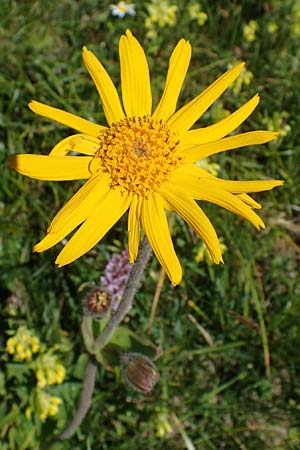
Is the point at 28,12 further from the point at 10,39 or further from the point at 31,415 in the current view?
the point at 31,415

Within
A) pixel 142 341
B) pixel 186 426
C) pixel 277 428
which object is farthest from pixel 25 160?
pixel 277 428

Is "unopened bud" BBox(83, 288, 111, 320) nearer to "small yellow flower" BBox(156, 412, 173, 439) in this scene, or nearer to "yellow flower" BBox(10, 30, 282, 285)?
"yellow flower" BBox(10, 30, 282, 285)

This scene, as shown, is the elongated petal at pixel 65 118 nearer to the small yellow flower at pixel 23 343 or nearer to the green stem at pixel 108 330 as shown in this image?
the green stem at pixel 108 330

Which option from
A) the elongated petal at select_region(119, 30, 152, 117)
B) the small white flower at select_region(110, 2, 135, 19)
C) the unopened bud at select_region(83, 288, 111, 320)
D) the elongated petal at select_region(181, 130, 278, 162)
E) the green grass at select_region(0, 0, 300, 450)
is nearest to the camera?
the elongated petal at select_region(181, 130, 278, 162)

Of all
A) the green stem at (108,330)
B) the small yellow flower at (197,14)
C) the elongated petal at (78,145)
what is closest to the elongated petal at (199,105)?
the elongated petal at (78,145)

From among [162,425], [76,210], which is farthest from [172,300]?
[76,210]

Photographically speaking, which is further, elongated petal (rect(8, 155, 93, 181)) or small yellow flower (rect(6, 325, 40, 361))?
small yellow flower (rect(6, 325, 40, 361))

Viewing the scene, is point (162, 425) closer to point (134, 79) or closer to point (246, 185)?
point (246, 185)

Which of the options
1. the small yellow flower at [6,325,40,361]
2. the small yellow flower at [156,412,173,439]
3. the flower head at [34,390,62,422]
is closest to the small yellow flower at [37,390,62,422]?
the flower head at [34,390,62,422]
